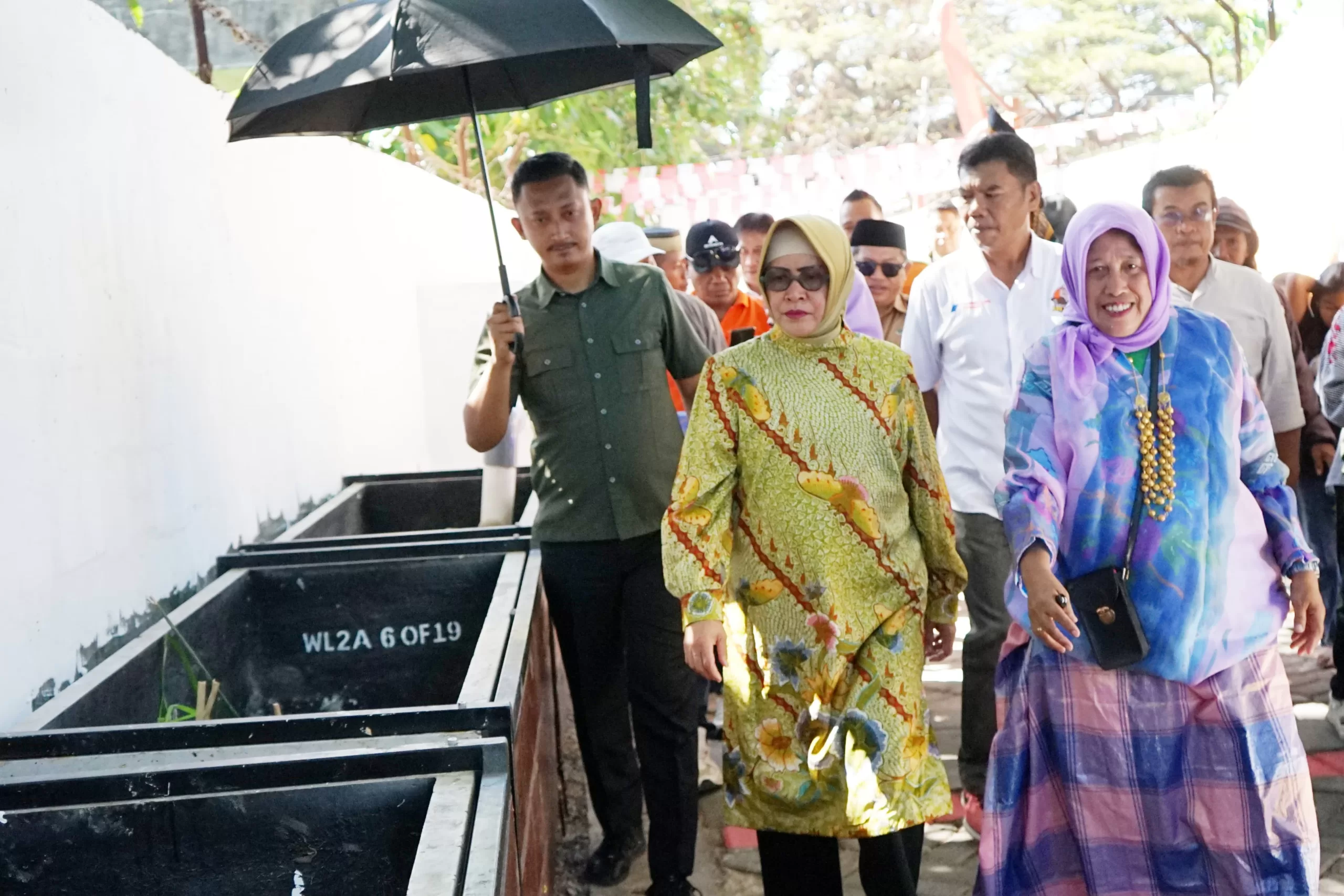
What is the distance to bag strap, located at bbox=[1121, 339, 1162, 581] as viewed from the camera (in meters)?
2.77

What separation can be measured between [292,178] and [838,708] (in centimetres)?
354

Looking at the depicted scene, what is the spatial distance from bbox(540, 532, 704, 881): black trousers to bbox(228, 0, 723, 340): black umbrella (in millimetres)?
762

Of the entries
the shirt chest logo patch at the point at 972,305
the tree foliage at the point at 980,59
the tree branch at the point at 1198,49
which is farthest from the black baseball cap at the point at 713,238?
the tree foliage at the point at 980,59

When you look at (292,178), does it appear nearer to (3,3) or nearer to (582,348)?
(582,348)

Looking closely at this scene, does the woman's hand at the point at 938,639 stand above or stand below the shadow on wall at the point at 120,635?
below

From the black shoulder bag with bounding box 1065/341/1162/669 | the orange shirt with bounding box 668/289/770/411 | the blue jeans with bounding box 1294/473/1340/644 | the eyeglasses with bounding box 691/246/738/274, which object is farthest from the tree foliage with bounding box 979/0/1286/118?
the black shoulder bag with bounding box 1065/341/1162/669

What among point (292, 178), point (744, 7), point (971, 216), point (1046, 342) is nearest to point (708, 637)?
A: point (1046, 342)

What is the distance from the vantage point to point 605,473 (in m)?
3.62

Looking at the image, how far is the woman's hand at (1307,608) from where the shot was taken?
9.36 ft

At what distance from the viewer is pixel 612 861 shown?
381cm

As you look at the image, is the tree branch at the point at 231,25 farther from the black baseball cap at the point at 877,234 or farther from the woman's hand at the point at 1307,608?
the woman's hand at the point at 1307,608

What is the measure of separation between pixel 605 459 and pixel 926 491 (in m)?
1.01

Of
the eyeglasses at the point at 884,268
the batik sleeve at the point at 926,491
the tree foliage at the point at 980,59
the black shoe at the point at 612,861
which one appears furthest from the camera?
the tree foliage at the point at 980,59

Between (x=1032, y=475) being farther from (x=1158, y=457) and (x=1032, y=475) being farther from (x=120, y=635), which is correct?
(x=120, y=635)
